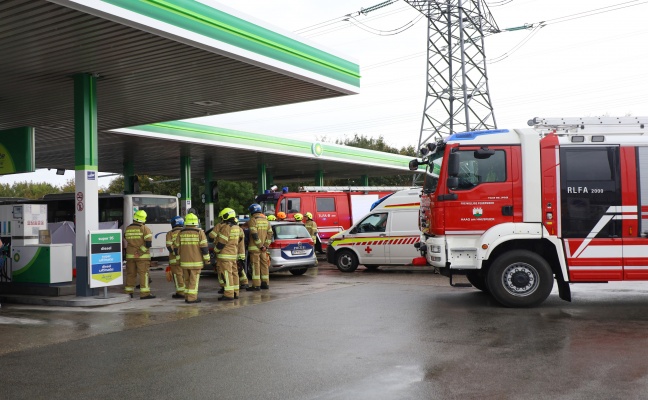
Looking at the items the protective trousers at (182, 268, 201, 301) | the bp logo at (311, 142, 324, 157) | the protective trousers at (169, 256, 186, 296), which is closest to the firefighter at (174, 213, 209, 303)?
the protective trousers at (182, 268, 201, 301)

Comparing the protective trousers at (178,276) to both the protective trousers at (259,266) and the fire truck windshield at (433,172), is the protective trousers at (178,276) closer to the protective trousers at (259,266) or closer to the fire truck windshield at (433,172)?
the protective trousers at (259,266)

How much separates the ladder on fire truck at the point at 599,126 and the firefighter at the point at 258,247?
6417 mm

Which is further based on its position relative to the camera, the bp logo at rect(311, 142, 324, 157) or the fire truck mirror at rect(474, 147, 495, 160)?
the bp logo at rect(311, 142, 324, 157)

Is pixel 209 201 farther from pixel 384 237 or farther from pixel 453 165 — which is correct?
pixel 453 165

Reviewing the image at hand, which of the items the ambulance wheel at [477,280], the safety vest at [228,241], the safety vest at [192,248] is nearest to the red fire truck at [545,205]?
the ambulance wheel at [477,280]

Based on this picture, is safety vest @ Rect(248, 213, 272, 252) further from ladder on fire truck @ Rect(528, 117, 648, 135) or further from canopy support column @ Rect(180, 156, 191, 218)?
canopy support column @ Rect(180, 156, 191, 218)

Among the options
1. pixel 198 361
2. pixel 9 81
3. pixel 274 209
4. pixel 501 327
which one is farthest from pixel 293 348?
pixel 274 209

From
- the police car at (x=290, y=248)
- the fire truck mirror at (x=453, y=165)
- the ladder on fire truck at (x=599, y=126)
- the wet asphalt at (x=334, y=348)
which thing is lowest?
the wet asphalt at (x=334, y=348)

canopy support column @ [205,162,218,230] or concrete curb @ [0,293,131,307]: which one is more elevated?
canopy support column @ [205,162,218,230]

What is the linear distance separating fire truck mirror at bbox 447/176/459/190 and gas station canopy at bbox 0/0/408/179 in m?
4.18

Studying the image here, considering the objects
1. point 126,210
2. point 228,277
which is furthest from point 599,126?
point 126,210

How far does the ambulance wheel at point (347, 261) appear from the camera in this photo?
1825cm

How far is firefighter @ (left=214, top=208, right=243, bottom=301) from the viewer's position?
40.2 feet

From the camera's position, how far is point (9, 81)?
42.6ft
